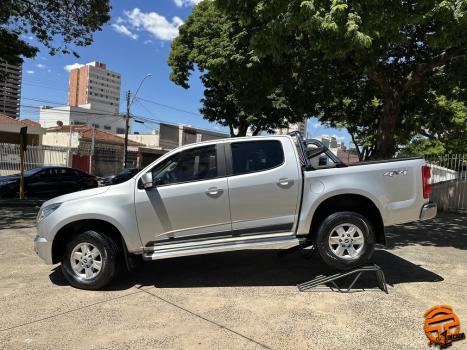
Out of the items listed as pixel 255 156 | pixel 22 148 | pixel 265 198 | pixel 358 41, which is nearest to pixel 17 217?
pixel 22 148

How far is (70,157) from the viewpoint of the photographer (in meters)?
31.0

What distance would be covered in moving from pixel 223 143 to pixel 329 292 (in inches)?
91.4

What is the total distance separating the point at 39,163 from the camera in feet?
87.1

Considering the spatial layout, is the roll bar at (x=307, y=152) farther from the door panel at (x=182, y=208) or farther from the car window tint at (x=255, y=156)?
the door panel at (x=182, y=208)

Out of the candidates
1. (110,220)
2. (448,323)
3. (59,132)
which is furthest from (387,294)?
(59,132)

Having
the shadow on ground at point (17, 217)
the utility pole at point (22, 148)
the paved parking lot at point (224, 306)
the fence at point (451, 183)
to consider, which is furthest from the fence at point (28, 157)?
the fence at point (451, 183)

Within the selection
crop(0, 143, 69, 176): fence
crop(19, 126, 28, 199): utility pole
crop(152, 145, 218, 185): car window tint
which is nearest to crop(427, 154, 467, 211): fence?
crop(152, 145, 218, 185): car window tint

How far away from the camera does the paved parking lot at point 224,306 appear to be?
13.8ft

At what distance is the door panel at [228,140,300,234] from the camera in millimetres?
5645

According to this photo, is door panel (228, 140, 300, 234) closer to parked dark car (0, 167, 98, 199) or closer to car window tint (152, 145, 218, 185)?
car window tint (152, 145, 218, 185)

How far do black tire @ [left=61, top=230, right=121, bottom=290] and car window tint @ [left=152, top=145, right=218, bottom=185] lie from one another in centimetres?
98

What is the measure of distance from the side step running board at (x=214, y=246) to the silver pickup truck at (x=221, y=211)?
1 cm

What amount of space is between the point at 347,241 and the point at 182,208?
2.14 meters

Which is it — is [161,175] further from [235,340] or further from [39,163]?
[39,163]
